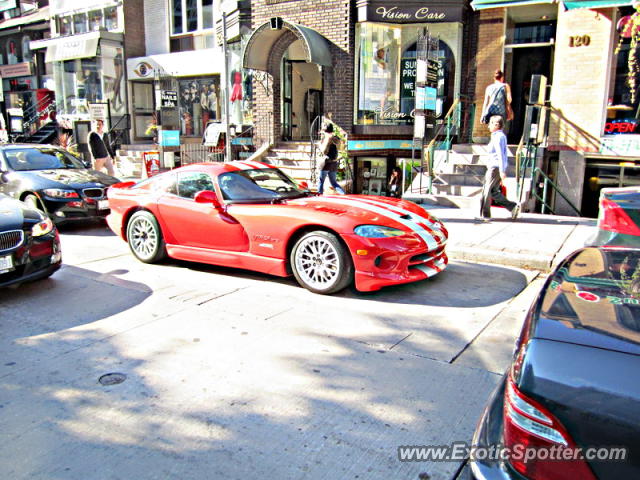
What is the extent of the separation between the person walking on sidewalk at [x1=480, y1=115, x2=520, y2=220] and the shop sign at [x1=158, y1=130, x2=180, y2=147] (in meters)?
10.5

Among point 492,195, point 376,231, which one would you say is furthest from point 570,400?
point 492,195

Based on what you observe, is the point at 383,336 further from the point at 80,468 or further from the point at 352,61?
the point at 352,61

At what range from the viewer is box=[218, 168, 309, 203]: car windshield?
6578mm

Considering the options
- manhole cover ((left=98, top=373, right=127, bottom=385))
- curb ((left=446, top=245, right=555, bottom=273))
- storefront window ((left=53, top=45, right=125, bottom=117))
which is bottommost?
manhole cover ((left=98, top=373, right=127, bottom=385))

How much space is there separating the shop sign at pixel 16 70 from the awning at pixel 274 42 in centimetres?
1864

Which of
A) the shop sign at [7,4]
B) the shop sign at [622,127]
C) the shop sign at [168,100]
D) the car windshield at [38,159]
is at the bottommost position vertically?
the car windshield at [38,159]

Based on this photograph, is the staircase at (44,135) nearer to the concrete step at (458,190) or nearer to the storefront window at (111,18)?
the storefront window at (111,18)

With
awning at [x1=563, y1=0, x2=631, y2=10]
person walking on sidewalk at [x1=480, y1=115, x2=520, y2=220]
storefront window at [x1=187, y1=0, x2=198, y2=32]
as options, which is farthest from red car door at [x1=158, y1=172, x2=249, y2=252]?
storefront window at [x1=187, y1=0, x2=198, y2=32]

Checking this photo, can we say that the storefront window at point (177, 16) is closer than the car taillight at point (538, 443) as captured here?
No

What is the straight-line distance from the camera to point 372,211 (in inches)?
235

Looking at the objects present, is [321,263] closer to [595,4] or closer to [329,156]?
[329,156]

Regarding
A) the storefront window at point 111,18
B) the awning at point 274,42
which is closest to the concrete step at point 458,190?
the awning at point 274,42

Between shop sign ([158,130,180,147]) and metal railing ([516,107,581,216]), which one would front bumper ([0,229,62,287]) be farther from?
shop sign ([158,130,180,147])

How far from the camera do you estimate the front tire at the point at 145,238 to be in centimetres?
701
